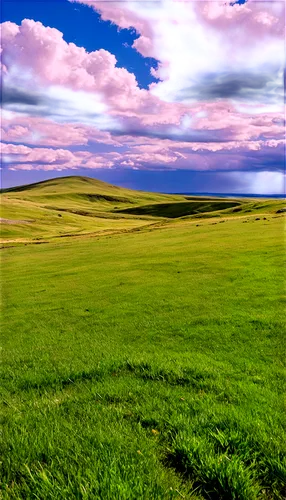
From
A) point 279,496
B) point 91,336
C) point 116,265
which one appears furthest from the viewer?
point 116,265

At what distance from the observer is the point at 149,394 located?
702 centimetres

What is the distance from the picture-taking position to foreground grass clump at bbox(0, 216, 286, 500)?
4387 millimetres

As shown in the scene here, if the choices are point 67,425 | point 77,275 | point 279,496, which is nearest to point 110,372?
point 67,425

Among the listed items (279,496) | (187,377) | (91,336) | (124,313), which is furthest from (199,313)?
(279,496)

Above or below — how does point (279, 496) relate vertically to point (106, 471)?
below

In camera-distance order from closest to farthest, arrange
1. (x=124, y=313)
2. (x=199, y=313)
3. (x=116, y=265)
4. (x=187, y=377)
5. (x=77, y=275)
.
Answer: (x=187, y=377) → (x=199, y=313) → (x=124, y=313) → (x=77, y=275) → (x=116, y=265)

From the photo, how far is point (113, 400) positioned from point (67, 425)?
1298mm

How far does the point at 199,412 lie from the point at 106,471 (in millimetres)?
2302

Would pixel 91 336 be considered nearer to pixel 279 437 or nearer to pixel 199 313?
pixel 199 313

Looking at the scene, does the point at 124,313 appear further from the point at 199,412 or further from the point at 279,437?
the point at 279,437

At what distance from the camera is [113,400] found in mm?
6844

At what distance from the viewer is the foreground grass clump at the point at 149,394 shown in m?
4.39

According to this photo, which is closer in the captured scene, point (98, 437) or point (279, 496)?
point (279, 496)

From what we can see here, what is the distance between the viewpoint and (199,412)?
20.0 ft
